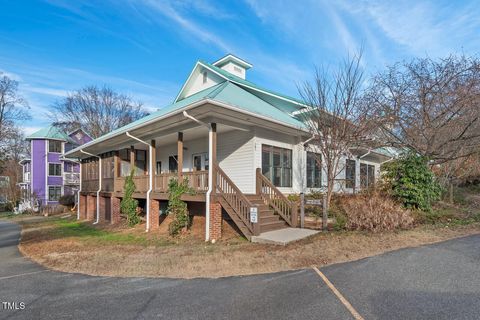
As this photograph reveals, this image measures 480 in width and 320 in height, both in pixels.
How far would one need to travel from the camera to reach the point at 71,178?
119 ft

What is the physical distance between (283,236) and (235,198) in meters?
1.92

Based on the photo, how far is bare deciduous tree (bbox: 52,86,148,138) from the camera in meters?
35.6

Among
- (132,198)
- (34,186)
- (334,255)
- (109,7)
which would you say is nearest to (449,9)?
(334,255)

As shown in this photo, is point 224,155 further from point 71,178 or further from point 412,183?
point 71,178

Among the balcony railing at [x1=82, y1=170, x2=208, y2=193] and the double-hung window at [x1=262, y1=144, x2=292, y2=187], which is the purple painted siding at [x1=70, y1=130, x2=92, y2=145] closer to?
the balcony railing at [x1=82, y1=170, x2=208, y2=193]

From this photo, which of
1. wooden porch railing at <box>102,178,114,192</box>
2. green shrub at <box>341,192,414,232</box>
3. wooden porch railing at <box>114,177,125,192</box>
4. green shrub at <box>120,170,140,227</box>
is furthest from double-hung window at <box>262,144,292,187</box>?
wooden porch railing at <box>102,178,114,192</box>

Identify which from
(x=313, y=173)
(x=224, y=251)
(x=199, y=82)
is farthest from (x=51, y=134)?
(x=224, y=251)

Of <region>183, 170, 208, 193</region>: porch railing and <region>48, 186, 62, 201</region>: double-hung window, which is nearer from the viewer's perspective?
<region>183, 170, 208, 193</region>: porch railing

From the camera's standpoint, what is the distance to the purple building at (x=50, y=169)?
114 feet

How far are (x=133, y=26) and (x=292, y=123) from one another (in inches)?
405

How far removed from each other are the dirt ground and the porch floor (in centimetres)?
23

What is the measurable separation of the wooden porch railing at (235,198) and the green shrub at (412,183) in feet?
18.8

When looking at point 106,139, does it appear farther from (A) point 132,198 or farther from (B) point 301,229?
(B) point 301,229

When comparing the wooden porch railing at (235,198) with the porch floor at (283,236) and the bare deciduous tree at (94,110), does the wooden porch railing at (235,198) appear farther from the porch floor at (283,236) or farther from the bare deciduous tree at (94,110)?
the bare deciduous tree at (94,110)
